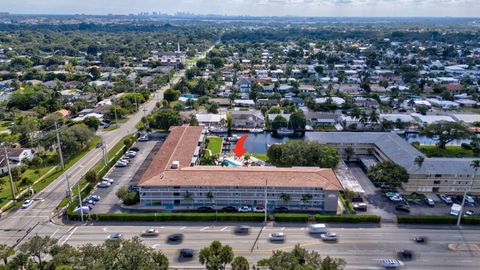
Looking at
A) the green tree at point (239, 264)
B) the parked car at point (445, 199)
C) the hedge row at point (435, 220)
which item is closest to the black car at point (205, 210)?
the green tree at point (239, 264)

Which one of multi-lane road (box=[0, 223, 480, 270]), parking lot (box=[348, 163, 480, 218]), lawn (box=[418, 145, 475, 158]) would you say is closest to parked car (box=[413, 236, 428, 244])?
multi-lane road (box=[0, 223, 480, 270])

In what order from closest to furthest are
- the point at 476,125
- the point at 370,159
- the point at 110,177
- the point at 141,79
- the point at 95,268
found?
the point at 95,268, the point at 110,177, the point at 370,159, the point at 476,125, the point at 141,79

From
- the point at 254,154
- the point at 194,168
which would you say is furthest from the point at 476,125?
the point at 194,168

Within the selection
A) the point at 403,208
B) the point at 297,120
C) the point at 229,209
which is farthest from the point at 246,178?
the point at 297,120

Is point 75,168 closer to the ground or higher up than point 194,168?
closer to the ground

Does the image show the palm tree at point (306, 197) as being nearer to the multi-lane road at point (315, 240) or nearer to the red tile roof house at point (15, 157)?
the multi-lane road at point (315, 240)

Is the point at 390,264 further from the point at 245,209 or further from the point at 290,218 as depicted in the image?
the point at 245,209

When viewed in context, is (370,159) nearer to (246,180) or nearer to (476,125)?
(246,180)

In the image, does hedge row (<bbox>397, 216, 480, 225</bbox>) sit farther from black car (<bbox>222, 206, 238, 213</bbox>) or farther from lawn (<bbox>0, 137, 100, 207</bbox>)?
lawn (<bbox>0, 137, 100, 207</bbox>)
